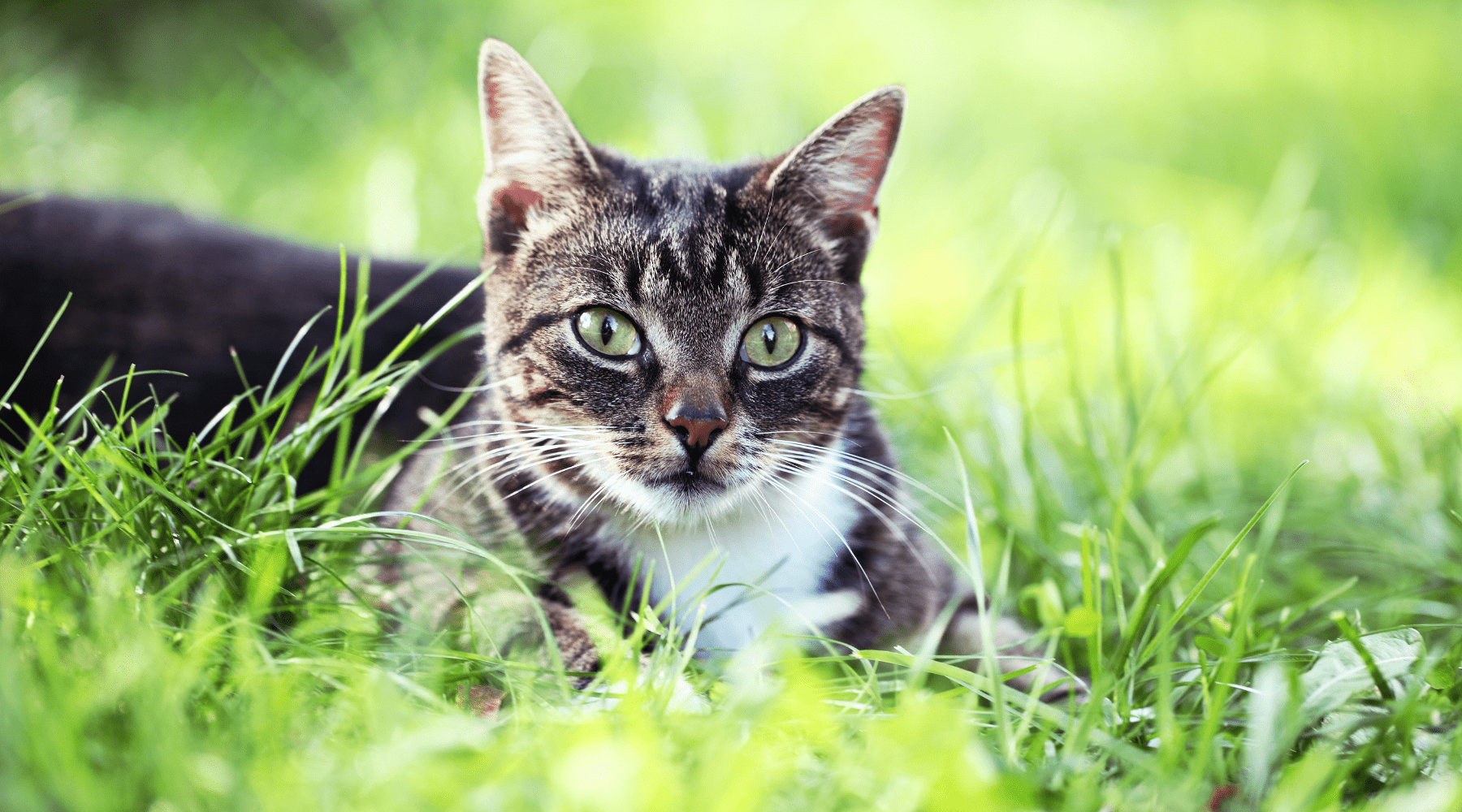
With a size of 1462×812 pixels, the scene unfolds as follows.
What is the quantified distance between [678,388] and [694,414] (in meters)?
0.07

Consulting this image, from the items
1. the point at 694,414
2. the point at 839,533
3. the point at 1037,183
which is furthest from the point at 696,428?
the point at 1037,183

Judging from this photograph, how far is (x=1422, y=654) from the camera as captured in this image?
1.45 metres

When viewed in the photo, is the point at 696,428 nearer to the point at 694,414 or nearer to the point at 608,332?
the point at 694,414

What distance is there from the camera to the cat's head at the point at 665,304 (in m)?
1.67

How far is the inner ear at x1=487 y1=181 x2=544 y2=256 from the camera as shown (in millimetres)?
1892

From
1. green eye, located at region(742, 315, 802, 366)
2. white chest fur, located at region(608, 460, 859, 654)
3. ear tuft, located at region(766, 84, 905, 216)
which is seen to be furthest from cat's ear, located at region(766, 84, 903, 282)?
white chest fur, located at region(608, 460, 859, 654)

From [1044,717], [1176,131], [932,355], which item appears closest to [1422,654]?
[1044,717]

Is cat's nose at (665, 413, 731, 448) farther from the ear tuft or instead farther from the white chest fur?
the ear tuft

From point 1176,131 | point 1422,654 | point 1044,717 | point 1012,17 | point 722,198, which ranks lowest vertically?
point 1044,717

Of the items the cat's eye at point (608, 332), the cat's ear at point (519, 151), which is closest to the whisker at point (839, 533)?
the cat's eye at point (608, 332)

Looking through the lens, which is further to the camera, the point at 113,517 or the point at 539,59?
the point at 539,59

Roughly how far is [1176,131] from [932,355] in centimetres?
323

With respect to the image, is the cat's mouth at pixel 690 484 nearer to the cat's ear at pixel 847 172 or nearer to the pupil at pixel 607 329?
the pupil at pixel 607 329

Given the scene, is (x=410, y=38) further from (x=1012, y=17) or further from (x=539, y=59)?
(x=1012, y=17)
